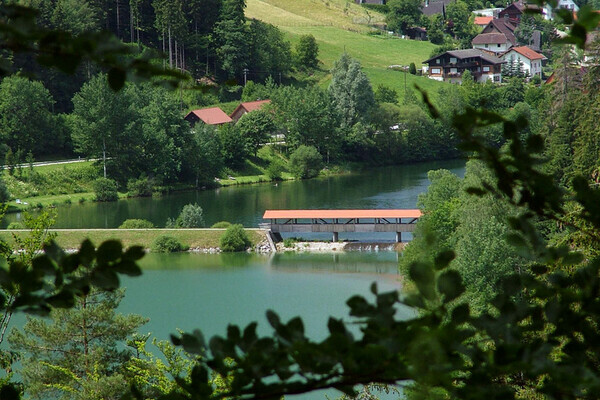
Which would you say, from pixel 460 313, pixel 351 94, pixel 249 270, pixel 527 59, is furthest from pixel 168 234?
pixel 527 59

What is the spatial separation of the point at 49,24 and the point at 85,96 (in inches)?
266

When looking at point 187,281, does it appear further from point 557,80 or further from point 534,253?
point 534,253

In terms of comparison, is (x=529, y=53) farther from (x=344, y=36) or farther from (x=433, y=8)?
(x=433, y=8)

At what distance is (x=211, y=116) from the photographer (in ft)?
170

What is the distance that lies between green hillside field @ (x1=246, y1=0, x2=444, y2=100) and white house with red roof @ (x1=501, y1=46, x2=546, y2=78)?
694 centimetres

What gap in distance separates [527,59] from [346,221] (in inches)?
1610

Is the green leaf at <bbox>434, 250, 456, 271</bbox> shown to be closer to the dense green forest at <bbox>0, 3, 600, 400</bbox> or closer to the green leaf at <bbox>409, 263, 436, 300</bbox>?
the dense green forest at <bbox>0, 3, 600, 400</bbox>

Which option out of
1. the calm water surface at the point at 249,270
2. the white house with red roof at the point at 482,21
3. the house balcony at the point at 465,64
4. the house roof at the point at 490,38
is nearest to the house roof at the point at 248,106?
the calm water surface at the point at 249,270

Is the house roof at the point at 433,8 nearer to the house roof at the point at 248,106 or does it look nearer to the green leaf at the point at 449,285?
the house roof at the point at 248,106

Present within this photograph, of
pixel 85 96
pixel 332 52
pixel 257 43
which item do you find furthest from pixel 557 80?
pixel 332 52

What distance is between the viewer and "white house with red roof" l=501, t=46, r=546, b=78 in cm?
6875

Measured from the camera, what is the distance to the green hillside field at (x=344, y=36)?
66375mm

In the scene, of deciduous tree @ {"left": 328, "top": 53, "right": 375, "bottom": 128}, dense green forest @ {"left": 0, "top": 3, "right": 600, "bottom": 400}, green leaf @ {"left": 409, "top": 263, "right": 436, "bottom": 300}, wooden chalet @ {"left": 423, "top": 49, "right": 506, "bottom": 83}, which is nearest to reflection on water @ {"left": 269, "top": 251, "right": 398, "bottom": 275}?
dense green forest @ {"left": 0, "top": 3, "right": 600, "bottom": 400}

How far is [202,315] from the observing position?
22438 millimetres
